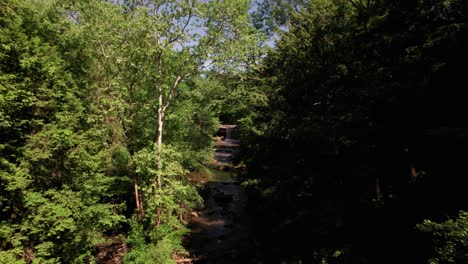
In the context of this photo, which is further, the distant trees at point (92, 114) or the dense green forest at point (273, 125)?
the distant trees at point (92, 114)

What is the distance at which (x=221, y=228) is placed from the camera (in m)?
20.4

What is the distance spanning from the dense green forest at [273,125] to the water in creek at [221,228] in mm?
1268

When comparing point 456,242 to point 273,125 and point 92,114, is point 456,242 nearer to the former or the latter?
point 273,125

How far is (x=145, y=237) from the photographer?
13.4 meters

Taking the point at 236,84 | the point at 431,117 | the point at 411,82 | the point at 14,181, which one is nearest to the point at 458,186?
the point at 431,117

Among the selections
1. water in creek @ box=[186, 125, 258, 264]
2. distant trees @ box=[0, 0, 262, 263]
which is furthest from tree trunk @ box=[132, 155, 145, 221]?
water in creek @ box=[186, 125, 258, 264]

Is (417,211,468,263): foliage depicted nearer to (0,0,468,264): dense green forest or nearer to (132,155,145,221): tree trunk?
(0,0,468,264): dense green forest

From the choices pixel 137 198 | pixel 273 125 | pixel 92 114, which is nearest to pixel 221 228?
pixel 137 198

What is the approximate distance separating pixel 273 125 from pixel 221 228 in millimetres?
10147

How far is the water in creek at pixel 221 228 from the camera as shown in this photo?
1630cm

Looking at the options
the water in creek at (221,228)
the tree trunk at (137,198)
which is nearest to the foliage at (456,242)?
the water in creek at (221,228)

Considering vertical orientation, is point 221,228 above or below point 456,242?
below

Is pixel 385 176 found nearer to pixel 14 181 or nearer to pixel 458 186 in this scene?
pixel 458 186

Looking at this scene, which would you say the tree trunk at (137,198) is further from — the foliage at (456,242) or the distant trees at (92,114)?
the foliage at (456,242)
